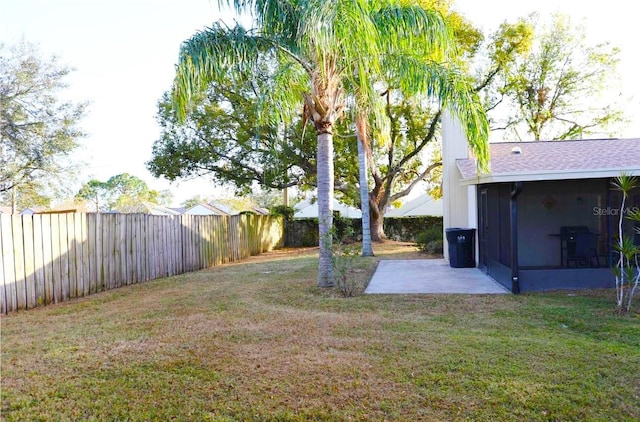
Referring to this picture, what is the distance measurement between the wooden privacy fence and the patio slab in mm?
5120

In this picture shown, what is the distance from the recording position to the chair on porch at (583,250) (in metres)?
9.21

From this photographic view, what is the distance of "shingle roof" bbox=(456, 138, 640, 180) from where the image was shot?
24.6 feet

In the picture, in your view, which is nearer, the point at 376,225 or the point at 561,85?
the point at 561,85

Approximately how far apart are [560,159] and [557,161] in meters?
0.29

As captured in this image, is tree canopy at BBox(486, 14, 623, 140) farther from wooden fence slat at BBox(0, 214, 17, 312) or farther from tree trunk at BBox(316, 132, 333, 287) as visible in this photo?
wooden fence slat at BBox(0, 214, 17, 312)

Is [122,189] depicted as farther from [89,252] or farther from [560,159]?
[560,159]

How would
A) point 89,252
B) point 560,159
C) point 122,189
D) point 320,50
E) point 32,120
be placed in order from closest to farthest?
point 320,50, point 89,252, point 560,159, point 32,120, point 122,189

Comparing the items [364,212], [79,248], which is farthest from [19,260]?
[364,212]

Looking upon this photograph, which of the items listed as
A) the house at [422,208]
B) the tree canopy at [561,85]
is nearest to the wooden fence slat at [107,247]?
the tree canopy at [561,85]

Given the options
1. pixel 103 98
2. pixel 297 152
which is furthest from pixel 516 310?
pixel 103 98

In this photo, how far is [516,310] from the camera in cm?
650

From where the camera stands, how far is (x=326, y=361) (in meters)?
4.32

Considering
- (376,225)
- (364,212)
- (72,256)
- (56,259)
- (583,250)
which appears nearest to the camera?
(56,259)

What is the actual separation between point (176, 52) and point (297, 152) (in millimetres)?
13599
